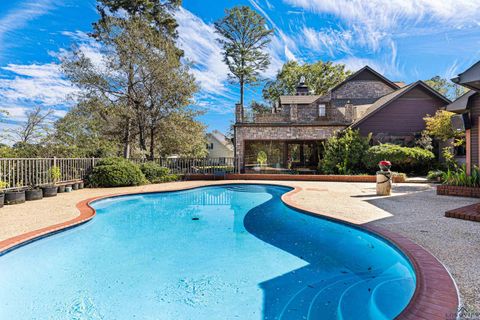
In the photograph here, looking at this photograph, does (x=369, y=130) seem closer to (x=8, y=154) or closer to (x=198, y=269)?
(x=198, y=269)

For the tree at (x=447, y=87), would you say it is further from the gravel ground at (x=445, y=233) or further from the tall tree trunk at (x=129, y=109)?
the tall tree trunk at (x=129, y=109)

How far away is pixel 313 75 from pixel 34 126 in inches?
1061

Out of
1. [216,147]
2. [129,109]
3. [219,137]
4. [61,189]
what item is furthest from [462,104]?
[219,137]

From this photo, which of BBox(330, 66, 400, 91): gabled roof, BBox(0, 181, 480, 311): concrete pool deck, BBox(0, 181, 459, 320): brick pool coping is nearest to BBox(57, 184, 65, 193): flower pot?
BBox(0, 181, 480, 311): concrete pool deck

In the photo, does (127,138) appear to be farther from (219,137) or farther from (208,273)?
(219,137)

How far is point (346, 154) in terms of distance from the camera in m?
14.8

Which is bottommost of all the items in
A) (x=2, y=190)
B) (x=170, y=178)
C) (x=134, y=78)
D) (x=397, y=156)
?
(x=170, y=178)

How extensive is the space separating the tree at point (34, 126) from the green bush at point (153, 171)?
670 centimetres

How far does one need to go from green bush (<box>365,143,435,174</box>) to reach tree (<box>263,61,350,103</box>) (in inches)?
682

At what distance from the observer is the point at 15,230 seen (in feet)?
16.9

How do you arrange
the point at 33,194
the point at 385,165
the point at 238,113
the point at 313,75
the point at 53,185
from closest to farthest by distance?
the point at 33,194
the point at 385,165
the point at 53,185
the point at 238,113
the point at 313,75

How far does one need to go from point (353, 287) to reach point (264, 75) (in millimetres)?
25099

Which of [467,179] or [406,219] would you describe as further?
[467,179]

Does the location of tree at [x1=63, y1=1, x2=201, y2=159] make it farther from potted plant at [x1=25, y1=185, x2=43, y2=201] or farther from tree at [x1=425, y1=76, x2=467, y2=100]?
tree at [x1=425, y1=76, x2=467, y2=100]
